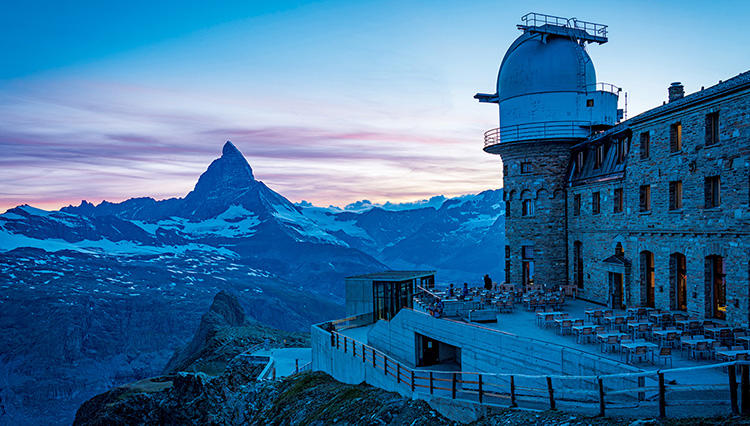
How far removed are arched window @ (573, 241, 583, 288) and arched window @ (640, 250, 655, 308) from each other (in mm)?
7491

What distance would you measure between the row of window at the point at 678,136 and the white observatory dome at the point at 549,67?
10.9 m

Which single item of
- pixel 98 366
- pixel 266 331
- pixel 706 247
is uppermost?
pixel 706 247

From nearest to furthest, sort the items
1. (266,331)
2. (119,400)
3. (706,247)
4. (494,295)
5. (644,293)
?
1. (706,247)
2. (644,293)
3. (494,295)
4. (119,400)
5. (266,331)

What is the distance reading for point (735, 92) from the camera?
21047 mm

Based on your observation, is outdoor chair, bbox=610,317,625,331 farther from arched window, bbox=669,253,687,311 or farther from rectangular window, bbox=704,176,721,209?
rectangular window, bbox=704,176,721,209

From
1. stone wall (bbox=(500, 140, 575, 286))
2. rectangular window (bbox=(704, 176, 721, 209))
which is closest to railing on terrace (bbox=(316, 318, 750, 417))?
rectangular window (bbox=(704, 176, 721, 209))

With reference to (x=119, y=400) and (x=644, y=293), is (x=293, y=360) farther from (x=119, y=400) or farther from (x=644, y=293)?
(x=644, y=293)

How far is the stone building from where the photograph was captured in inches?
856

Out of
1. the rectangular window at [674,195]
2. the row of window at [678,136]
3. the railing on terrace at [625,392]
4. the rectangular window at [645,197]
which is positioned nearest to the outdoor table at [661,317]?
the rectangular window at [674,195]

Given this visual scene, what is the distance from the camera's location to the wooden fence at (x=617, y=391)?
38.1 ft

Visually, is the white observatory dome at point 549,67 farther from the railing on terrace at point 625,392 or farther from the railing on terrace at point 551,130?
the railing on terrace at point 625,392

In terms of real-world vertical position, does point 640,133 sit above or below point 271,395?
above

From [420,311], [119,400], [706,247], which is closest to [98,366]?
[119,400]

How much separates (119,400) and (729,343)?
46056 mm
